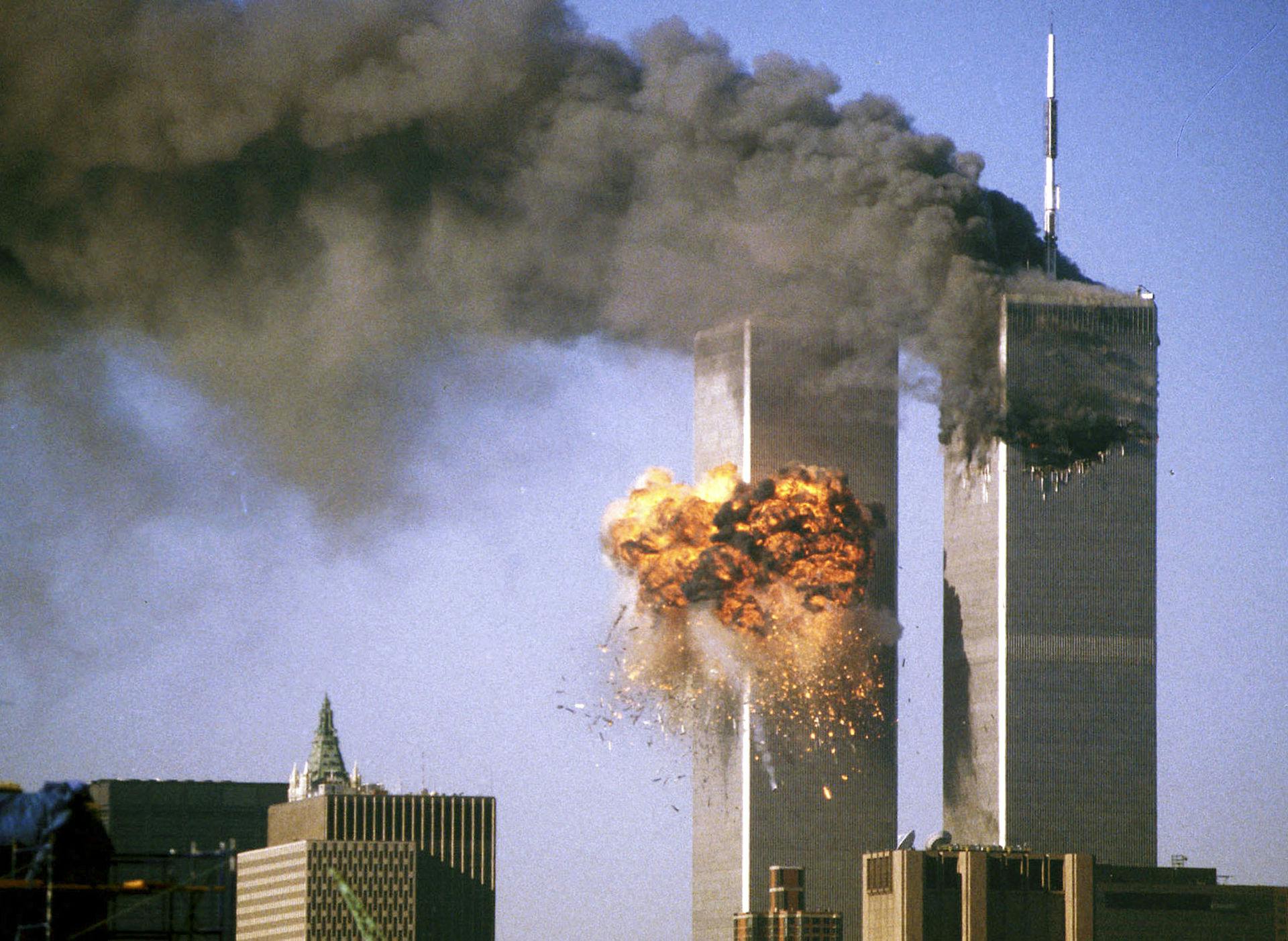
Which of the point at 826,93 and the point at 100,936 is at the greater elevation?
the point at 826,93

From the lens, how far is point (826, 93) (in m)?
199

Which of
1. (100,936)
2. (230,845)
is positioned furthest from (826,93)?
(100,936)

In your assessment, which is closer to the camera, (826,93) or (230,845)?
(230,845)

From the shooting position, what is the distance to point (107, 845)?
126938 mm

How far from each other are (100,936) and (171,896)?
12.1ft

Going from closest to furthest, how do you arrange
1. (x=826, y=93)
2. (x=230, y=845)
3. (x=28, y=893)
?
(x=28, y=893) → (x=230, y=845) → (x=826, y=93)

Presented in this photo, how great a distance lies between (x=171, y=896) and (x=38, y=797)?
7.42 metres

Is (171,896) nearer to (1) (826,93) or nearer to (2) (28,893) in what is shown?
(2) (28,893)

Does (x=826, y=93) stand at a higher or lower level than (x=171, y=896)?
higher

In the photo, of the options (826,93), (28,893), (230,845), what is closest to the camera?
(28,893)

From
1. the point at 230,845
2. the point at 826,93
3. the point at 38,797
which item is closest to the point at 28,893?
the point at 38,797

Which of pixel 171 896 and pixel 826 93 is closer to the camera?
pixel 171 896

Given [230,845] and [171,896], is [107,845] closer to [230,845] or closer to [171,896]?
[171,896]

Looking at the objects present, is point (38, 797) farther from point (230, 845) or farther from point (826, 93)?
point (826, 93)
